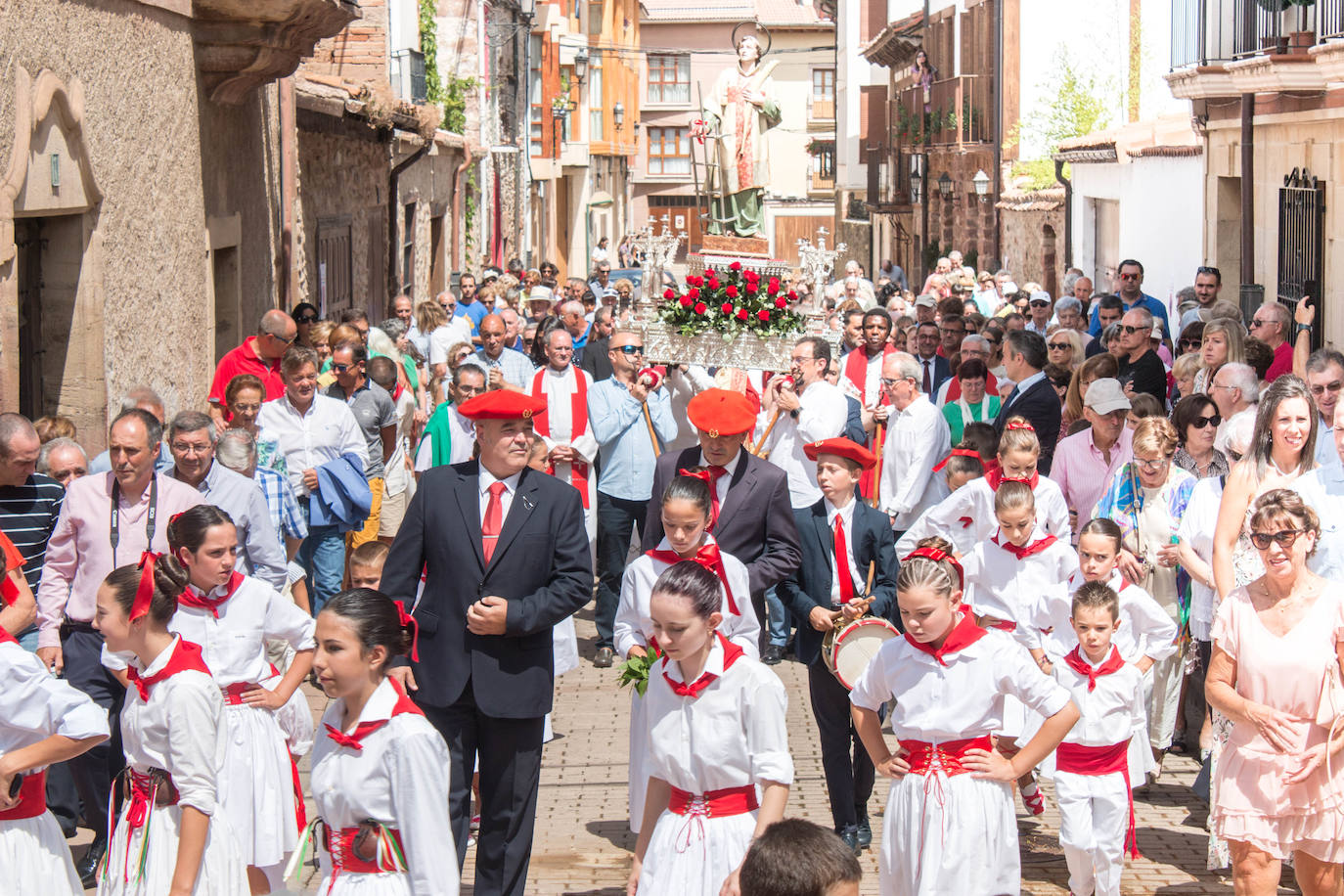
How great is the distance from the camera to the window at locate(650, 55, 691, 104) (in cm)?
6631

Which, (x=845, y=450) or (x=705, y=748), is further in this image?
(x=845, y=450)

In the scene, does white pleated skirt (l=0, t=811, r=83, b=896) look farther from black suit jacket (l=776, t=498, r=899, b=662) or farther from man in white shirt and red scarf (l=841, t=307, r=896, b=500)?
man in white shirt and red scarf (l=841, t=307, r=896, b=500)

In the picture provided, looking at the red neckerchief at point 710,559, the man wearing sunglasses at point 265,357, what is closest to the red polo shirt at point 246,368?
the man wearing sunglasses at point 265,357

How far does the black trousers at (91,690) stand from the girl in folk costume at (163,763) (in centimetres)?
163

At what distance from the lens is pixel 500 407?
5.67m

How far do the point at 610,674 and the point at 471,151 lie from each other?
1847 centimetres

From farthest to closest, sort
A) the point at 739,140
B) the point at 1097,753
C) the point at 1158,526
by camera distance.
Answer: the point at 739,140 → the point at 1158,526 → the point at 1097,753

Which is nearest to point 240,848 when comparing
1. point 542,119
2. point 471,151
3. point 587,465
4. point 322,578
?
point 322,578

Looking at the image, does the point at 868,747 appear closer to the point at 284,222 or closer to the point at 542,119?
the point at 284,222

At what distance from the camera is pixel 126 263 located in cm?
1009

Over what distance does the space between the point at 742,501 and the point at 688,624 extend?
201 centimetres

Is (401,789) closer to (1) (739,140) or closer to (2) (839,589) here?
(2) (839,589)

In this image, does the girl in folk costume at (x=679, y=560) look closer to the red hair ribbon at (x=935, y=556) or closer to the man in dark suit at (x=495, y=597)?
the man in dark suit at (x=495, y=597)

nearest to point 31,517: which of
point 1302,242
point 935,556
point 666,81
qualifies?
point 935,556
